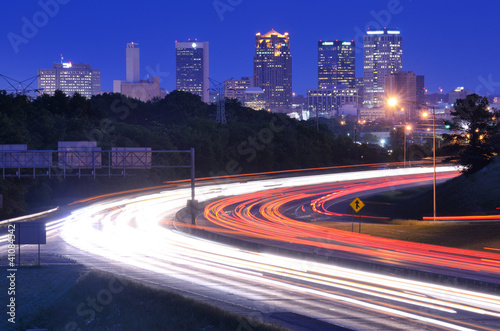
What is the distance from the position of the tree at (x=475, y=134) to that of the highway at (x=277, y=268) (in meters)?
15.3

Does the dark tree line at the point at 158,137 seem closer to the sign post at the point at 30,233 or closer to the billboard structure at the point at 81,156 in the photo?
the billboard structure at the point at 81,156

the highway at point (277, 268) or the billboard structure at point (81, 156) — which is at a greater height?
the billboard structure at point (81, 156)

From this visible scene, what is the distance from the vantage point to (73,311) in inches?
704

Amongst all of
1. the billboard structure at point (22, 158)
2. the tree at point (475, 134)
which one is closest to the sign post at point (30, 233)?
the billboard structure at point (22, 158)

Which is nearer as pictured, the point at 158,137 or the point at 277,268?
the point at 277,268

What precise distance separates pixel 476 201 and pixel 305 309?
35276 mm

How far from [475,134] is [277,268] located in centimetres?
3813

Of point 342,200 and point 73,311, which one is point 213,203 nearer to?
point 342,200

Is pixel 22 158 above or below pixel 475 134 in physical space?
below

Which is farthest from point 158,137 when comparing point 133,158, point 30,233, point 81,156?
point 30,233

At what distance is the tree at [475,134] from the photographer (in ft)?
178

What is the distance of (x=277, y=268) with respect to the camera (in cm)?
2341

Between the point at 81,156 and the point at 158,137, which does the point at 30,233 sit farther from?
the point at 158,137

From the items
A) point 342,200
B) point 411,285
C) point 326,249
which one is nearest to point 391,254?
point 326,249
